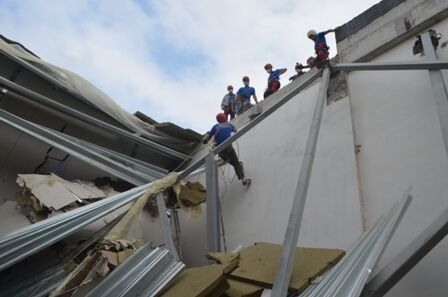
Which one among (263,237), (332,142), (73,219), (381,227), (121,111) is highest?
(121,111)

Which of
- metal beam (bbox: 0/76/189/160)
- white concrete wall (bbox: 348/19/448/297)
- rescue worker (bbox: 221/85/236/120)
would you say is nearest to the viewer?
white concrete wall (bbox: 348/19/448/297)

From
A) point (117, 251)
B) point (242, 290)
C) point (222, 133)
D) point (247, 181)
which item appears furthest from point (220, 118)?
point (242, 290)

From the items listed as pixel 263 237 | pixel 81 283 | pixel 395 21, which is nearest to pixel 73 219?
pixel 81 283

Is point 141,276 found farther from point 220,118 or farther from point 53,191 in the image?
point 220,118

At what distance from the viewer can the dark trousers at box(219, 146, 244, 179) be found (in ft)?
15.6

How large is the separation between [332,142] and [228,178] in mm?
1782

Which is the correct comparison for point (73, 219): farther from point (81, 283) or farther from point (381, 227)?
point (381, 227)

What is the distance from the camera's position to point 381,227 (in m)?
2.46

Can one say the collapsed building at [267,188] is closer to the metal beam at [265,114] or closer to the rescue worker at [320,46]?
the metal beam at [265,114]

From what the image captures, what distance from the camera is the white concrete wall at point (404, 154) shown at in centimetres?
271

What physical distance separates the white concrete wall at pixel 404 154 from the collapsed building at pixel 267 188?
0.01 meters

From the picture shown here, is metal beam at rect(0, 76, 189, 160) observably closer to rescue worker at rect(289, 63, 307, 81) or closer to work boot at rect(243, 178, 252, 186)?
work boot at rect(243, 178, 252, 186)

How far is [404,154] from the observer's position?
3.23m

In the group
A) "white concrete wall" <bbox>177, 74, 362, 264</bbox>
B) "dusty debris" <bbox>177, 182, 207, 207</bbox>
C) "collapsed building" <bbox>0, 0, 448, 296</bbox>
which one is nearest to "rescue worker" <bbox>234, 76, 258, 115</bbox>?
"collapsed building" <bbox>0, 0, 448, 296</bbox>
